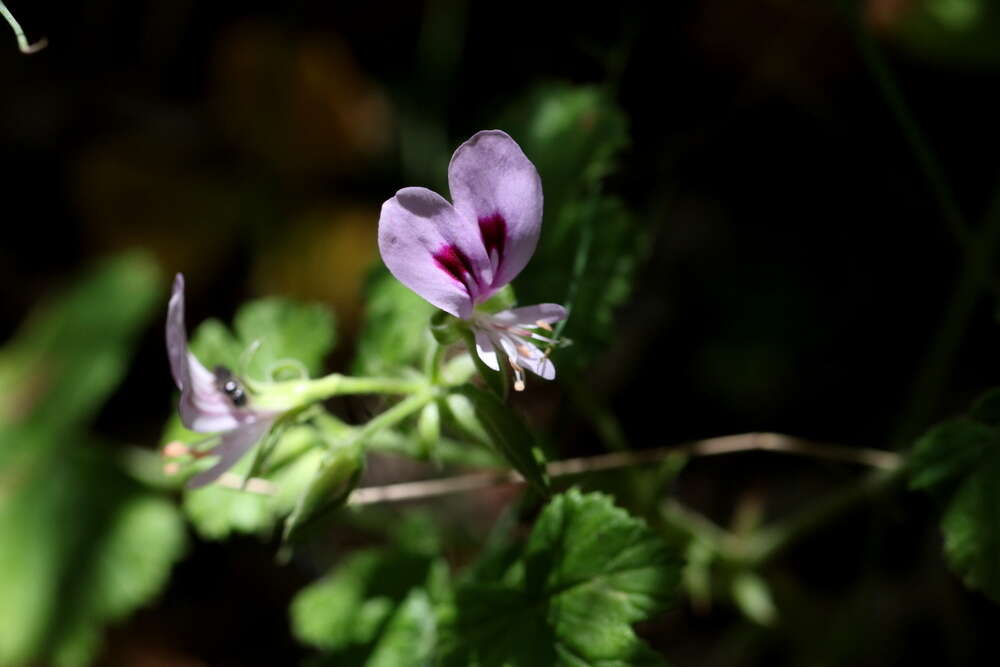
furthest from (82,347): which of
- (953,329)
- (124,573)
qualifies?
(953,329)

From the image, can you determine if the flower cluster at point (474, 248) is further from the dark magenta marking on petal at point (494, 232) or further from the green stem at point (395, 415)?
the green stem at point (395, 415)

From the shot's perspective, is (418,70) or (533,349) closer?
(533,349)

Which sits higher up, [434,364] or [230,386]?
[434,364]

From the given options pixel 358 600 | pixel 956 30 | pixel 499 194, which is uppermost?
pixel 956 30

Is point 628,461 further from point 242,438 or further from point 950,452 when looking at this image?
point 242,438

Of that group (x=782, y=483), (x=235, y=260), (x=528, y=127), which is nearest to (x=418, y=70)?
(x=235, y=260)

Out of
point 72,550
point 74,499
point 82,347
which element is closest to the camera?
point 72,550

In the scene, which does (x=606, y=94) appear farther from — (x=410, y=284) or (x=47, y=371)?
(x=47, y=371)

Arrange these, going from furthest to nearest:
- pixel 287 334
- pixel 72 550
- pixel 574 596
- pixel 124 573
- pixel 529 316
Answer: pixel 72 550
pixel 124 573
pixel 287 334
pixel 574 596
pixel 529 316
